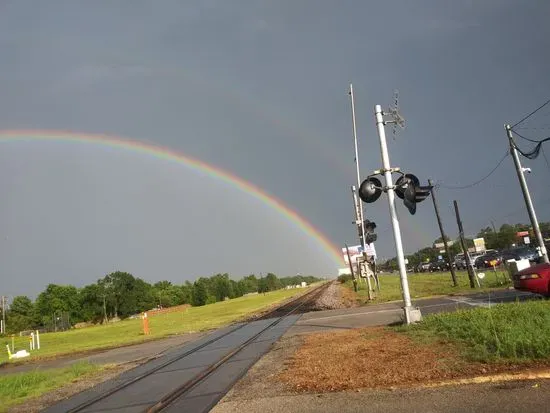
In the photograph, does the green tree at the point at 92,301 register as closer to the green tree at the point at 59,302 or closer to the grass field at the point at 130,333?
the green tree at the point at 59,302

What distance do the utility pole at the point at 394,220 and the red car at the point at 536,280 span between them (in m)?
3.77

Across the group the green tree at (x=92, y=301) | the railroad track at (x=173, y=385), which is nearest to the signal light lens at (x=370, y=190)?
the railroad track at (x=173, y=385)

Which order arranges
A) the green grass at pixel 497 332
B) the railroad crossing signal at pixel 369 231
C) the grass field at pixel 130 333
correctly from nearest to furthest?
the green grass at pixel 497 332
the railroad crossing signal at pixel 369 231
the grass field at pixel 130 333

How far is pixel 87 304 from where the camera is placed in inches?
5512

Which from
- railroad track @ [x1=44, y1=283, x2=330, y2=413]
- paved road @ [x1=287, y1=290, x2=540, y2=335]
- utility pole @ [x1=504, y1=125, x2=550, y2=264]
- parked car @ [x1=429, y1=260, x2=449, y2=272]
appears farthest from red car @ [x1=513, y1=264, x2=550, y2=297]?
parked car @ [x1=429, y1=260, x2=449, y2=272]

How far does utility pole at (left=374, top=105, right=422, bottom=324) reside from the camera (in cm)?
1408

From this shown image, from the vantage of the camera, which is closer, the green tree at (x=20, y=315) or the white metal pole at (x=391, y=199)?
the white metal pole at (x=391, y=199)

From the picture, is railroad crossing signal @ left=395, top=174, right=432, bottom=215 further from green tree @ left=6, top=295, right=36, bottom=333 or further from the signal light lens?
green tree @ left=6, top=295, right=36, bottom=333

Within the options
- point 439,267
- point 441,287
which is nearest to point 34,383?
point 441,287

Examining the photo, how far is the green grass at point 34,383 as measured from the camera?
11828 mm

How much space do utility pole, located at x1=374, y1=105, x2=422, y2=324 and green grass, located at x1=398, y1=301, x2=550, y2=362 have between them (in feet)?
1.53

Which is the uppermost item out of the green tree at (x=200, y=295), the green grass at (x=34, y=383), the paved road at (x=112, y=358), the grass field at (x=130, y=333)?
the green tree at (x=200, y=295)

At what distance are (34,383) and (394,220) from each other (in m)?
11.0

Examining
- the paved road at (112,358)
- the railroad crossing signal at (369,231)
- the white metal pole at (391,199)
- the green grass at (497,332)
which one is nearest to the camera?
the green grass at (497,332)
